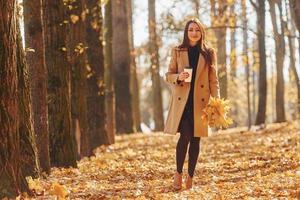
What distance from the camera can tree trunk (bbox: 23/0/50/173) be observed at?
8.80 meters

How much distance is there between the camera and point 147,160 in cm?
1240

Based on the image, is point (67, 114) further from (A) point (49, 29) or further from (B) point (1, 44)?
(B) point (1, 44)

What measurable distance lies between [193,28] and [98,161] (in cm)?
505

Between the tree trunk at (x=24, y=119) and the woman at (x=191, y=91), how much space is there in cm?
174

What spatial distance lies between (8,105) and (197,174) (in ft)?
13.8

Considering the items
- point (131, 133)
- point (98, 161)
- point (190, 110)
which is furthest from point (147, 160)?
point (131, 133)

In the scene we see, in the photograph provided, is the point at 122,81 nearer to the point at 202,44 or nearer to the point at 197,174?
the point at 197,174

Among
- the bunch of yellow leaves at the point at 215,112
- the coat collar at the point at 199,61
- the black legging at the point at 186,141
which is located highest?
the coat collar at the point at 199,61

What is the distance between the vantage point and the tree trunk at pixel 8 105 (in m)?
6.33

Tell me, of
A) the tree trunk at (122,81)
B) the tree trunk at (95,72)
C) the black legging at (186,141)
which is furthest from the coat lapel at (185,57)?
the tree trunk at (122,81)

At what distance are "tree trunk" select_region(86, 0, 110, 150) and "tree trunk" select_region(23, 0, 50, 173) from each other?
18.1ft

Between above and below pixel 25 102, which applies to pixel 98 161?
below

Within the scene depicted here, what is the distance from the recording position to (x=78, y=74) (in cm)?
1195

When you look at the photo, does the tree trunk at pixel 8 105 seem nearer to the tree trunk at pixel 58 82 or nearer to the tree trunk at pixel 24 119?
the tree trunk at pixel 24 119
